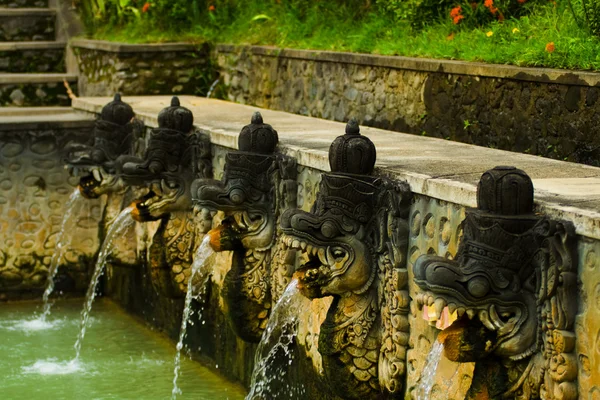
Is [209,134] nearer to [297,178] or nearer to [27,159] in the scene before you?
[297,178]

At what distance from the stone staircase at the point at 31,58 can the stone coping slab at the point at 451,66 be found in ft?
10.3

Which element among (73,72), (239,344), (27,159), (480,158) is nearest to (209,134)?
(239,344)

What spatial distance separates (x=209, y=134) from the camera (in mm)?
7375

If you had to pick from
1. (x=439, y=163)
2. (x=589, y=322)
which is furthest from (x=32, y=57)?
(x=589, y=322)

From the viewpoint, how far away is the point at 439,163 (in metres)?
5.29

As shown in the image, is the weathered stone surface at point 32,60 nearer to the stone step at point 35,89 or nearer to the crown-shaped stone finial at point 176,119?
the stone step at point 35,89

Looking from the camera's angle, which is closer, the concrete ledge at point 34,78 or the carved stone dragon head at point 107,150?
the carved stone dragon head at point 107,150

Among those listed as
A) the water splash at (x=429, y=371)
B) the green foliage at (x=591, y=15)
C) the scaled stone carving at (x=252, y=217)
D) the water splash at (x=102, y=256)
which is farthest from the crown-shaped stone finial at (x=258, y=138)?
the water splash at (x=102, y=256)

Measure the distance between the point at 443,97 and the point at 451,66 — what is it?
9.6 inches

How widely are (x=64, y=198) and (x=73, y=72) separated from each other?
307 cm

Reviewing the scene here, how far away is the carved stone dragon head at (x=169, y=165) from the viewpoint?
24.6 feet

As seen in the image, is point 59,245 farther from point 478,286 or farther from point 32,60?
point 478,286

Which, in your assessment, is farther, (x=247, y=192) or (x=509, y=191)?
(x=247, y=192)

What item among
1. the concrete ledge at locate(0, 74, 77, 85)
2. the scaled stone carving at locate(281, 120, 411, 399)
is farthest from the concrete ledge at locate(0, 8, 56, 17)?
the scaled stone carving at locate(281, 120, 411, 399)
